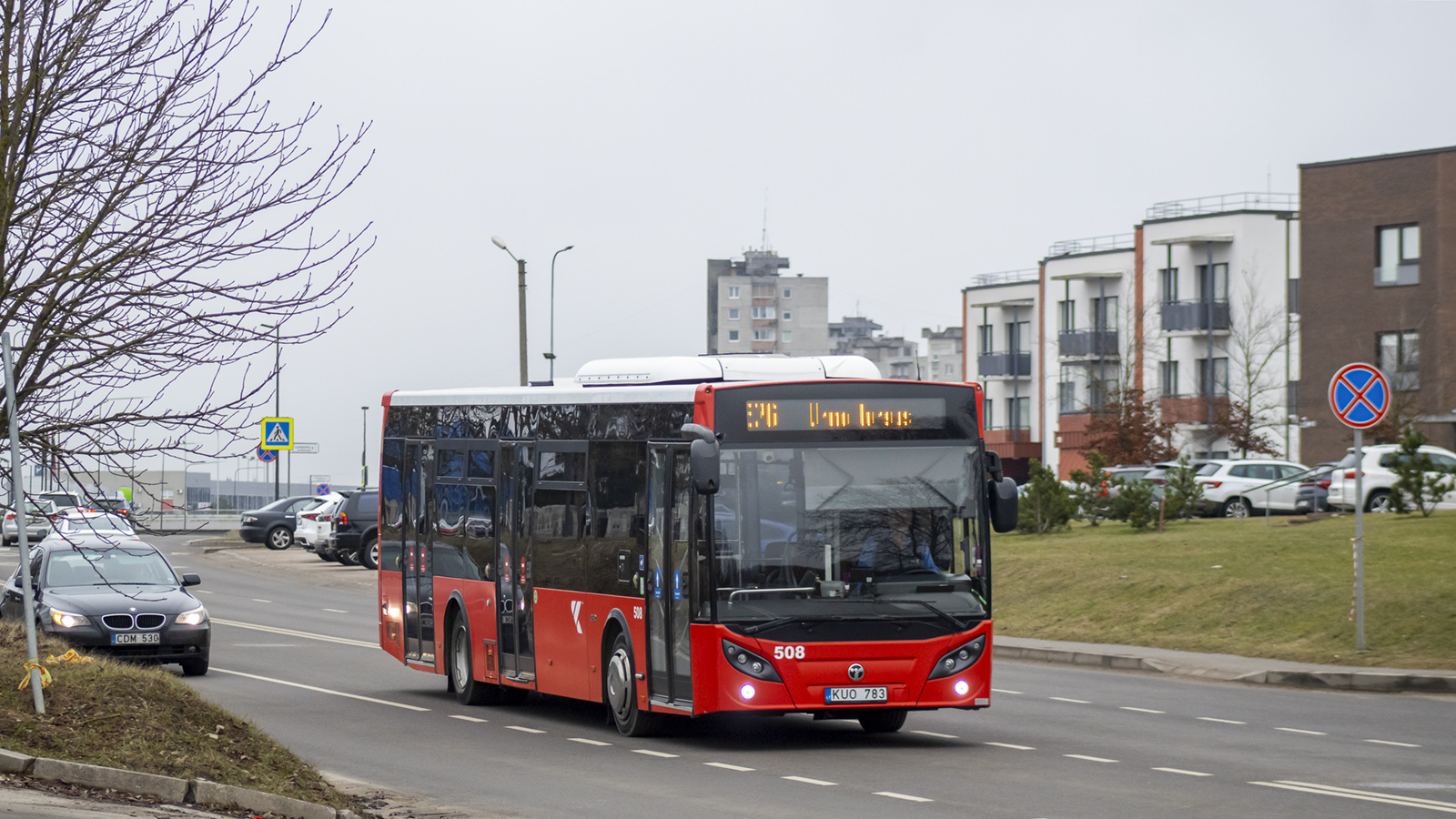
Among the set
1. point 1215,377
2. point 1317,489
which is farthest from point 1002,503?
point 1215,377

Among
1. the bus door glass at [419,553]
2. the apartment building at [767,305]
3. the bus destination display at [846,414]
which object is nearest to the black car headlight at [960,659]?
the bus destination display at [846,414]

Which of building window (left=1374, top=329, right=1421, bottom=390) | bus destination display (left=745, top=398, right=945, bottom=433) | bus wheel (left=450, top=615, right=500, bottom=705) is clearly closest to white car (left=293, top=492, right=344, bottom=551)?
bus wheel (left=450, top=615, right=500, bottom=705)

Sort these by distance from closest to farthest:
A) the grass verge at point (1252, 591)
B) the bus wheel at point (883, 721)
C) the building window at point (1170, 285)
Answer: the bus wheel at point (883, 721) < the grass verge at point (1252, 591) < the building window at point (1170, 285)

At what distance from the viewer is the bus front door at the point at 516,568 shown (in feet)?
55.2

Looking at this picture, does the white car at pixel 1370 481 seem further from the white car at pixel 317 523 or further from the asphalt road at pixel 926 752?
the white car at pixel 317 523

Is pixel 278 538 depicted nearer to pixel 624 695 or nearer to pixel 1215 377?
pixel 1215 377

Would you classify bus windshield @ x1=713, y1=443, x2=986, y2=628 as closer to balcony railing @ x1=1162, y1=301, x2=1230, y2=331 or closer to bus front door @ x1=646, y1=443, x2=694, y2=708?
bus front door @ x1=646, y1=443, x2=694, y2=708

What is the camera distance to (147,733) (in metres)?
11.7

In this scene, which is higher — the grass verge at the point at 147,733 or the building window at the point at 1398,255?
the building window at the point at 1398,255

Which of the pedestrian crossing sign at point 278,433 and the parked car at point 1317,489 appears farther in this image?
the pedestrian crossing sign at point 278,433

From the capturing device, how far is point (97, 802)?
1030 centimetres

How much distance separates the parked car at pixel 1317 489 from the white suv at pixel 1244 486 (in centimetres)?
23

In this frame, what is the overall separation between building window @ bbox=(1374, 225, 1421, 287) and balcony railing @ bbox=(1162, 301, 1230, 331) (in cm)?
1076

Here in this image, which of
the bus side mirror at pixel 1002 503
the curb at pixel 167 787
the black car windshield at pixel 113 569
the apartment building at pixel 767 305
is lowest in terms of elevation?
the curb at pixel 167 787
